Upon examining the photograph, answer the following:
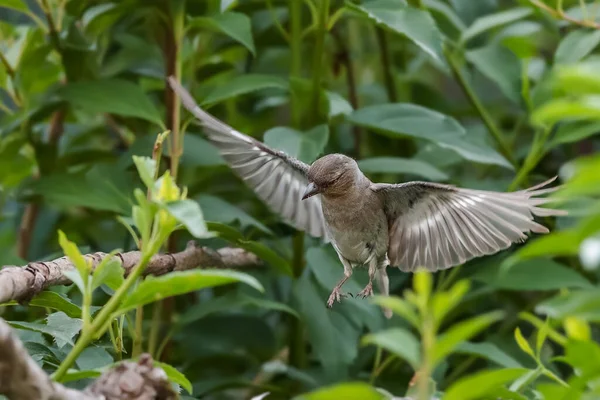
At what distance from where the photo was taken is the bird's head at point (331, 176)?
139 centimetres

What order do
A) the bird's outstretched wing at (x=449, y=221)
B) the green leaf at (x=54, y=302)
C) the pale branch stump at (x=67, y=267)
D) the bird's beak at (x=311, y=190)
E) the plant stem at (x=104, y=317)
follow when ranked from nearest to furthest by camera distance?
the plant stem at (x=104, y=317), the pale branch stump at (x=67, y=267), the green leaf at (x=54, y=302), the bird's outstretched wing at (x=449, y=221), the bird's beak at (x=311, y=190)

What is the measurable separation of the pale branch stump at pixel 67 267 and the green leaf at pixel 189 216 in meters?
0.15

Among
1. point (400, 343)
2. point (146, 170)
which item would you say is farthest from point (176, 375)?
point (400, 343)

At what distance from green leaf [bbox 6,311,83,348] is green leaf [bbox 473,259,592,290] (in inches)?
29.4

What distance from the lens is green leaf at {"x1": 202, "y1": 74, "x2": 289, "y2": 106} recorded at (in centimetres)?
143

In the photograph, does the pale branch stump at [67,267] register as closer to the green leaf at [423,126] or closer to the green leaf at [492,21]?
the green leaf at [423,126]

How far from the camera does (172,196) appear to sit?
72 centimetres

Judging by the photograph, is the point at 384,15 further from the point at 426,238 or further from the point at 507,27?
the point at 507,27

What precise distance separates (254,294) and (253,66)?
670 millimetres

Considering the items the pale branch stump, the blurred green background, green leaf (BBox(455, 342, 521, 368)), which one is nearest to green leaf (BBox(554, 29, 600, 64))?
the blurred green background

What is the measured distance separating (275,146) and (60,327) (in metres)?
0.60

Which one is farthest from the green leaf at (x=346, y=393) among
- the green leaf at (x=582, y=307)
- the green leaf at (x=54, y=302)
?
the green leaf at (x=54, y=302)

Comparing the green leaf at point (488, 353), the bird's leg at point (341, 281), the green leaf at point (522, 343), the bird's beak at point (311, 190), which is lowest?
the green leaf at point (488, 353)

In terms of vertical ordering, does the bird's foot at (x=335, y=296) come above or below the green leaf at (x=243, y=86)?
below
